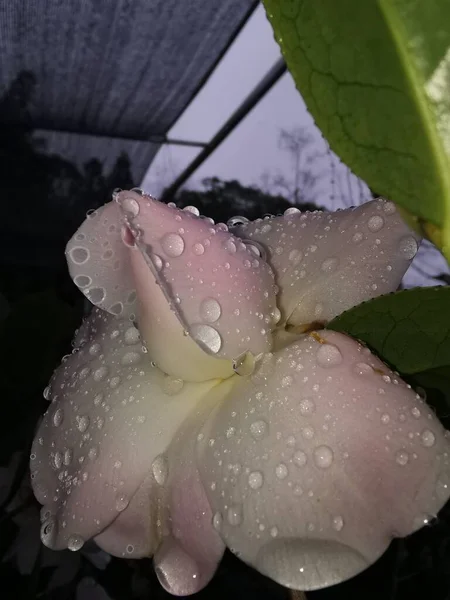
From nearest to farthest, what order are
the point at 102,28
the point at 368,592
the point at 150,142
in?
the point at 368,592 < the point at 102,28 < the point at 150,142

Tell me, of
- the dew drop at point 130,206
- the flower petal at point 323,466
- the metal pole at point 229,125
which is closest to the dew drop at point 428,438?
the flower petal at point 323,466

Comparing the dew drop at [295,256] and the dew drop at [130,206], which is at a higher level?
the dew drop at [130,206]

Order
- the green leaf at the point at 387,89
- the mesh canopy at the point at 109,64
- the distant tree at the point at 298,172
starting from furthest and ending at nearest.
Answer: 1. the distant tree at the point at 298,172
2. the mesh canopy at the point at 109,64
3. the green leaf at the point at 387,89

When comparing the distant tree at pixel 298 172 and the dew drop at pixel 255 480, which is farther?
the distant tree at pixel 298 172

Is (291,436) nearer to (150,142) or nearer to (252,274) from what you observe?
(252,274)

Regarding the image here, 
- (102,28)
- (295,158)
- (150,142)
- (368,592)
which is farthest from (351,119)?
(150,142)

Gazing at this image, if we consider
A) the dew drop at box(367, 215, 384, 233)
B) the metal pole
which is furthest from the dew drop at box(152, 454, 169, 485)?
the metal pole

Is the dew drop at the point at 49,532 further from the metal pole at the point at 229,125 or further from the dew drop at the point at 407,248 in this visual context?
the metal pole at the point at 229,125

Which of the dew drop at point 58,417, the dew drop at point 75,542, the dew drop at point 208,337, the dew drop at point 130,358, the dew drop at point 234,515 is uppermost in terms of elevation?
the dew drop at point 208,337
